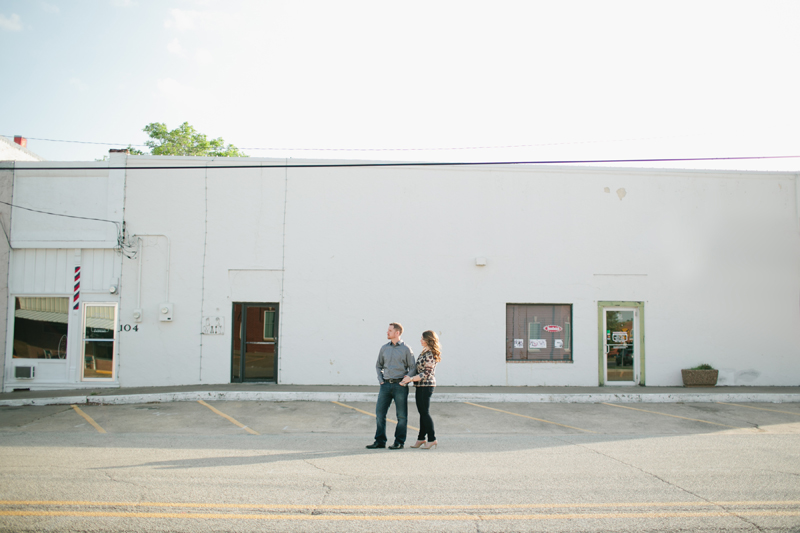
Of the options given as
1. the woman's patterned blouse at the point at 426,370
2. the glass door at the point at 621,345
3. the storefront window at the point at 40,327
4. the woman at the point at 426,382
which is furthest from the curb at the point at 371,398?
the woman's patterned blouse at the point at 426,370

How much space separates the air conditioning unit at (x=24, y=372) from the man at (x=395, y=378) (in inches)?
438

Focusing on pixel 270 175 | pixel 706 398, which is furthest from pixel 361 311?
pixel 706 398

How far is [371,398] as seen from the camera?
12.5 meters

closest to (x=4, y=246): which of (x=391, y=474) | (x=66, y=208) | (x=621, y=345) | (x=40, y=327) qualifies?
(x=66, y=208)

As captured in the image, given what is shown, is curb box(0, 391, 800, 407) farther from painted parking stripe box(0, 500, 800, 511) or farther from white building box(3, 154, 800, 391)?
painted parking stripe box(0, 500, 800, 511)

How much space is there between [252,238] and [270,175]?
1.81 meters

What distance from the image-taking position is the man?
7.84 metres

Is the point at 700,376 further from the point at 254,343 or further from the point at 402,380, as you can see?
the point at 254,343

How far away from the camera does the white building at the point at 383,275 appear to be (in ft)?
47.0

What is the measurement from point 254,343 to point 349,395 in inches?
140

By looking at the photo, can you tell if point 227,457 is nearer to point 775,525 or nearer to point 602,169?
point 775,525

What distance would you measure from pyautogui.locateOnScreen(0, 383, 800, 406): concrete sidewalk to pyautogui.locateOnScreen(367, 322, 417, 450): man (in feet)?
14.5

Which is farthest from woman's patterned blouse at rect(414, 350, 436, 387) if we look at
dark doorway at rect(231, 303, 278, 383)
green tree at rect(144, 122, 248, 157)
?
green tree at rect(144, 122, 248, 157)

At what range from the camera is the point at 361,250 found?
14.6 metres
